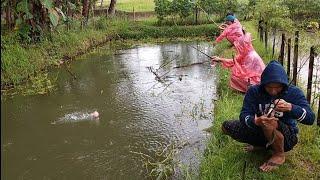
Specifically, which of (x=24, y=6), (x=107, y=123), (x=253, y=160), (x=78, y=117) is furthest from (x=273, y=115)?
(x=78, y=117)

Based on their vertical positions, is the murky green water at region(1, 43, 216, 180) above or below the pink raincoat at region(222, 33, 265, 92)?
below

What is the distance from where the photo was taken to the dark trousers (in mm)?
3466

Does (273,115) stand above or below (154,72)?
above

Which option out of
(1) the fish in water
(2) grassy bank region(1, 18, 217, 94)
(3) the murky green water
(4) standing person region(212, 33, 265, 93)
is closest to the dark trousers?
(3) the murky green water

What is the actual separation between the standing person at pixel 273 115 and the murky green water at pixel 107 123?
1.08 m

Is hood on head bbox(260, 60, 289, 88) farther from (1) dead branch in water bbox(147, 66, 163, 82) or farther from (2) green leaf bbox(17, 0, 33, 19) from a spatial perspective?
(1) dead branch in water bbox(147, 66, 163, 82)

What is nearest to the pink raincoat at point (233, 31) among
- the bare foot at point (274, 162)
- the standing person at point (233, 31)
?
the standing person at point (233, 31)

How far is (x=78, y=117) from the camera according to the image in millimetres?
6438

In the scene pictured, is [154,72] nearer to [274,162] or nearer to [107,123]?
[107,123]

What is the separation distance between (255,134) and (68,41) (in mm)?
8358

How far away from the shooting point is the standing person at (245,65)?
619cm

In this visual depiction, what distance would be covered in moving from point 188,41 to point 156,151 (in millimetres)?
9661

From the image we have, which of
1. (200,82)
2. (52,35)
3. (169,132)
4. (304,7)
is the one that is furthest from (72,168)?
(304,7)

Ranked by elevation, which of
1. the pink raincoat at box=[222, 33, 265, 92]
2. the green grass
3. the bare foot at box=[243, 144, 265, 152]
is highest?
the green grass
